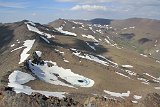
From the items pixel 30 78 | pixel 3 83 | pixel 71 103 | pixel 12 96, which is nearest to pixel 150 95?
pixel 71 103

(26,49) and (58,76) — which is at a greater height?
(26,49)

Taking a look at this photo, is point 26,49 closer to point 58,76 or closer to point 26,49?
point 26,49

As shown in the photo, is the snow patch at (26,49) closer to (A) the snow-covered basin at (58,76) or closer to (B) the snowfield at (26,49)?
(B) the snowfield at (26,49)

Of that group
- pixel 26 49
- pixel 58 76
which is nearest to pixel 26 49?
pixel 26 49

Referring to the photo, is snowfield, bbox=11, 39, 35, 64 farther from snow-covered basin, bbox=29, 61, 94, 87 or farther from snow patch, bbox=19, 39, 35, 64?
snow-covered basin, bbox=29, 61, 94, 87

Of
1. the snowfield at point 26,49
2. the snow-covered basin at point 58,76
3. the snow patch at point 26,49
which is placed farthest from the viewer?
the snow patch at point 26,49

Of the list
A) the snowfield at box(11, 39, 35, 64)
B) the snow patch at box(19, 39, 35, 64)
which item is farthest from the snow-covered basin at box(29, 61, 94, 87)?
the snow patch at box(19, 39, 35, 64)

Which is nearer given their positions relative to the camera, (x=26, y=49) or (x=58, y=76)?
(x=58, y=76)

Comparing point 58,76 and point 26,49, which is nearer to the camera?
point 58,76

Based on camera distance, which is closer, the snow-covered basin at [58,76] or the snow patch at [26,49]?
the snow-covered basin at [58,76]

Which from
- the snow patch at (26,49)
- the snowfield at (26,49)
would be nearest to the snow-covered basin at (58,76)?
the snowfield at (26,49)

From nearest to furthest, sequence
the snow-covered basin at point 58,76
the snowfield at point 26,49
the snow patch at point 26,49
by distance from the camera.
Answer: the snow-covered basin at point 58,76 < the snowfield at point 26,49 < the snow patch at point 26,49
